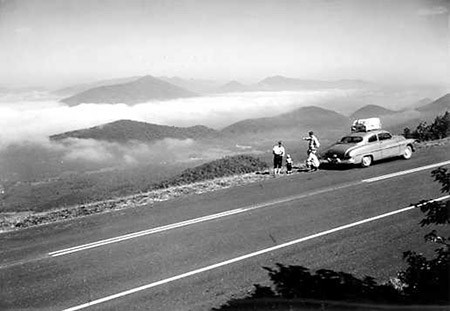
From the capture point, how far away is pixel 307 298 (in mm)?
7312

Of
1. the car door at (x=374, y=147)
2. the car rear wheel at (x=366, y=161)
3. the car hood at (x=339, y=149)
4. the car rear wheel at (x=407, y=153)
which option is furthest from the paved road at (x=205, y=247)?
the car rear wheel at (x=407, y=153)

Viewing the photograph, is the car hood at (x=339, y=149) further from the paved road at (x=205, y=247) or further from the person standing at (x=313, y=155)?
the paved road at (x=205, y=247)

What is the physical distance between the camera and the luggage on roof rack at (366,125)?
20703 millimetres

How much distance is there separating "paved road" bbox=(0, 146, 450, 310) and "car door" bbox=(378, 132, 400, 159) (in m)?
3.92

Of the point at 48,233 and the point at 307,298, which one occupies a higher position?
the point at 48,233

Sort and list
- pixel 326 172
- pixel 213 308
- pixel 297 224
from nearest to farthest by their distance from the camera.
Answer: pixel 213 308
pixel 297 224
pixel 326 172

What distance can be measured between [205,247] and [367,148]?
11654 millimetres

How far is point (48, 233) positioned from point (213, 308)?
7727 millimetres

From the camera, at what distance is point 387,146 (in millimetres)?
19328

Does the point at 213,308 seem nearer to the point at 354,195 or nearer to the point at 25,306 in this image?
the point at 25,306

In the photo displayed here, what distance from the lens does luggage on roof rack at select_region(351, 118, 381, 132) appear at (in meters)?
20.7

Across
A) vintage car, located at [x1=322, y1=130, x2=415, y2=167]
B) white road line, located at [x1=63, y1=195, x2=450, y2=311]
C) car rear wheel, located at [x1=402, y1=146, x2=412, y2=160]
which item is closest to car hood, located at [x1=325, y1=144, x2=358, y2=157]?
vintage car, located at [x1=322, y1=130, x2=415, y2=167]

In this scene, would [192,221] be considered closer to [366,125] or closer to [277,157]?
[277,157]

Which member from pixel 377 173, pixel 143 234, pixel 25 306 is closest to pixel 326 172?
pixel 377 173
